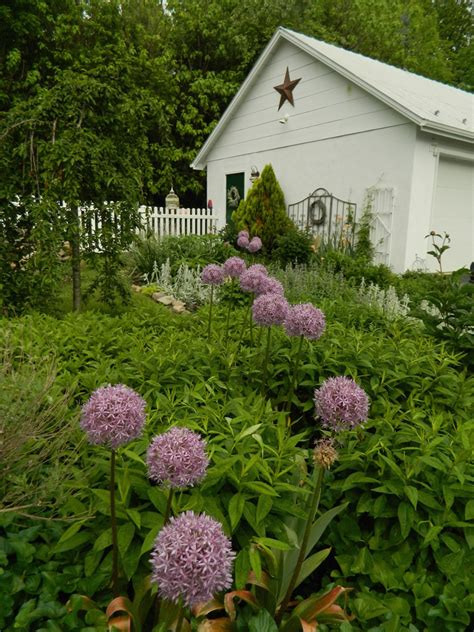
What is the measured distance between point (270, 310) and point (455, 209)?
29.4ft

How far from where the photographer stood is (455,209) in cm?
982

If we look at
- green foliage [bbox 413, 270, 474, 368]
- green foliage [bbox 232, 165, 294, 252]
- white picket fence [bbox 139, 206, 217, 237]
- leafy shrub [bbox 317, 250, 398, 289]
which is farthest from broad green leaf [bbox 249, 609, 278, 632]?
white picket fence [bbox 139, 206, 217, 237]

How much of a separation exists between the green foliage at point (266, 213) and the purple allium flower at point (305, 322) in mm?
8129

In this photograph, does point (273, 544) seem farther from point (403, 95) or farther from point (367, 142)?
point (403, 95)

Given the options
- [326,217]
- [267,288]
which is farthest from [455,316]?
[326,217]

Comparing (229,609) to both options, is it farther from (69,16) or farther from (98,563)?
(69,16)

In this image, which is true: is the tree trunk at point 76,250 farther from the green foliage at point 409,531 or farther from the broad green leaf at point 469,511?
the broad green leaf at point 469,511

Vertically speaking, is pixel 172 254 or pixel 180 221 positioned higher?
pixel 180 221

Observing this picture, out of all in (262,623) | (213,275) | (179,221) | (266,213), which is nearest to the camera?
(262,623)

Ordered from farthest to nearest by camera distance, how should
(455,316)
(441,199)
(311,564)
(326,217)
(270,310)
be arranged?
(326,217), (441,199), (455,316), (270,310), (311,564)

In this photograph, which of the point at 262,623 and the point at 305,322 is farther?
the point at 305,322

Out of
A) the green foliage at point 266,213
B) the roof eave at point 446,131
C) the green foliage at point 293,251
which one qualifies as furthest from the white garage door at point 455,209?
→ the green foliage at point 266,213

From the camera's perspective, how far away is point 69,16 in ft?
58.6

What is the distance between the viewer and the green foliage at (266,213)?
10438mm
